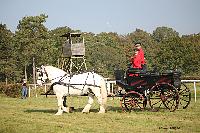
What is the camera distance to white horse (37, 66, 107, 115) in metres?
15.2

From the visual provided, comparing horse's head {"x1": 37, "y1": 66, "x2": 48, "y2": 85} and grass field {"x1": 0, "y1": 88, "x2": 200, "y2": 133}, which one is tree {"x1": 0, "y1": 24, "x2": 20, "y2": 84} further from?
grass field {"x1": 0, "y1": 88, "x2": 200, "y2": 133}

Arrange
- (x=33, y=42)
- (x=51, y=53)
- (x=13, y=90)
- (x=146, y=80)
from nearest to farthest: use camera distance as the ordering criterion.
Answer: (x=146, y=80) < (x=13, y=90) < (x=33, y=42) < (x=51, y=53)

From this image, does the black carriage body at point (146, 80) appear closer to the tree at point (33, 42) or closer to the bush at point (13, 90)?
the bush at point (13, 90)

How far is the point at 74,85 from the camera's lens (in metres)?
15.3

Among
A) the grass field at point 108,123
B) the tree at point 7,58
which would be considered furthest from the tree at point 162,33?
the grass field at point 108,123

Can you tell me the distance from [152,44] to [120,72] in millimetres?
95515

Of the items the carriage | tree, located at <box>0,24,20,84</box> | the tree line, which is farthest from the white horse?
tree, located at <box>0,24,20,84</box>

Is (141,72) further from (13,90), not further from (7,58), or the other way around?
(7,58)

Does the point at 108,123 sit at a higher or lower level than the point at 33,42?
lower

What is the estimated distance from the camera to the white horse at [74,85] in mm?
15242

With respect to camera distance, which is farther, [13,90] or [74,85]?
[13,90]

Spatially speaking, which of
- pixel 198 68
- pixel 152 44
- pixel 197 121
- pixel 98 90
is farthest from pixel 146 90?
pixel 152 44

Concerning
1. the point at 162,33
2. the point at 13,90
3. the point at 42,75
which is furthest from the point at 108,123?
the point at 162,33

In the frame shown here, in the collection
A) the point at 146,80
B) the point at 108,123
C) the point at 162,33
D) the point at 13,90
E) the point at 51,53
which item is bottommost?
the point at 108,123
